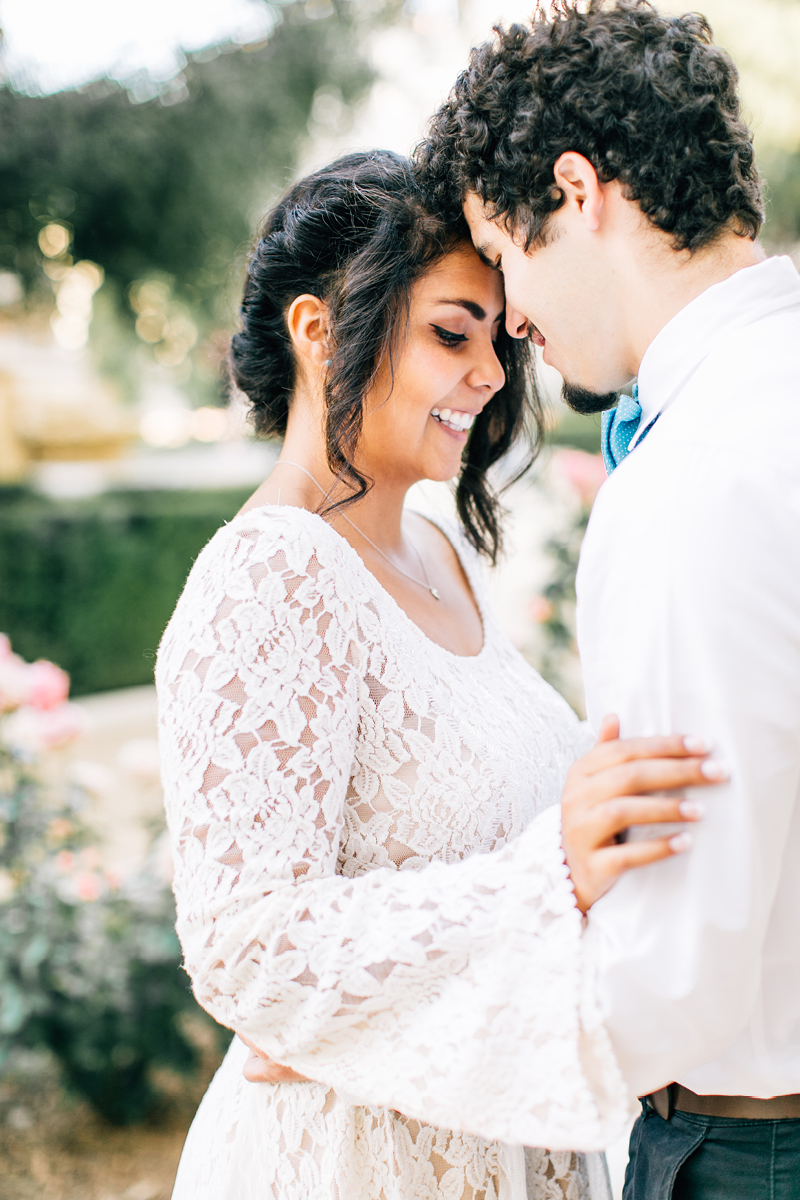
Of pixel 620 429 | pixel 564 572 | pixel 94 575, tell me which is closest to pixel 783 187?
pixel 564 572

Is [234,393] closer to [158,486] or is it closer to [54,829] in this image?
[54,829]

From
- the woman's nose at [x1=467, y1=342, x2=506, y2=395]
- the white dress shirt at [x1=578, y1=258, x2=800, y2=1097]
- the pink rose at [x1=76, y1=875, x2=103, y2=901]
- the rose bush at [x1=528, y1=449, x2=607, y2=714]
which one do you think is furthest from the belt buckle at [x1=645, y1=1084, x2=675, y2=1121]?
the rose bush at [x1=528, y1=449, x2=607, y2=714]

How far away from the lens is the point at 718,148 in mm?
1272

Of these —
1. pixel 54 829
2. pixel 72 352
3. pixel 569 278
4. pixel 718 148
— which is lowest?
pixel 72 352

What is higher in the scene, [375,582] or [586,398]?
[586,398]

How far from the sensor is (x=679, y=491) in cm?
98

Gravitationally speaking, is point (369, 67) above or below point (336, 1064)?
above

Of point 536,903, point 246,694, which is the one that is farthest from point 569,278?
point 536,903

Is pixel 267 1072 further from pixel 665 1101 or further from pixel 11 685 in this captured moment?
pixel 11 685

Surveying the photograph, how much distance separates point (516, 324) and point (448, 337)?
0.43 feet

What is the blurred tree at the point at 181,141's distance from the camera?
7352mm

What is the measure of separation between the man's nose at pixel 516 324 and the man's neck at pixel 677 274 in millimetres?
450

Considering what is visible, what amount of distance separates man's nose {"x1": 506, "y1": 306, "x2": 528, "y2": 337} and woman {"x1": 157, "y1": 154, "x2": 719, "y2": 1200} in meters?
0.05

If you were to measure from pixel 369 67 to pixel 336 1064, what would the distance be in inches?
341
